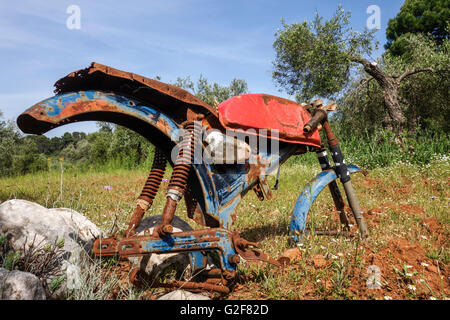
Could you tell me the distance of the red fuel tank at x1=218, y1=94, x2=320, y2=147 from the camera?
2408 mm

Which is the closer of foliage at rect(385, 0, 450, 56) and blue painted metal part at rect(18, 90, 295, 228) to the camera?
blue painted metal part at rect(18, 90, 295, 228)

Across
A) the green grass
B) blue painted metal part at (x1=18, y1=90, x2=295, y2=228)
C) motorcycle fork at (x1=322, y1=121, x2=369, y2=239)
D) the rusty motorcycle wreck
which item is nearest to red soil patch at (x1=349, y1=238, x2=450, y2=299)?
the green grass

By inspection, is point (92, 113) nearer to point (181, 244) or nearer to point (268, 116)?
point (181, 244)

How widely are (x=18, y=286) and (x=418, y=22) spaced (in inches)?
1226

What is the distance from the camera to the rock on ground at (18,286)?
1607 mm

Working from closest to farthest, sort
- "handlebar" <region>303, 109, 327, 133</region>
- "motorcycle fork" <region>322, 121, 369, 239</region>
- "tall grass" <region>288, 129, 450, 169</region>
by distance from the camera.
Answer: "handlebar" <region>303, 109, 327, 133</region> → "motorcycle fork" <region>322, 121, 369, 239</region> → "tall grass" <region>288, 129, 450, 169</region>

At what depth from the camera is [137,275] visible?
2383 mm

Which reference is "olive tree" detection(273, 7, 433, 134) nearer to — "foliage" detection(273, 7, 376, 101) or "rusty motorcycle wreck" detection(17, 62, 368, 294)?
"foliage" detection(273, 7, 376, 101)

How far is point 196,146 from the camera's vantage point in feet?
7.30

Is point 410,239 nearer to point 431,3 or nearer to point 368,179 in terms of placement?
point 368,179

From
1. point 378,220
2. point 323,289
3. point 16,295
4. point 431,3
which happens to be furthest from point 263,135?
point 431,3

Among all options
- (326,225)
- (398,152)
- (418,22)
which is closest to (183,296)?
(326,225)

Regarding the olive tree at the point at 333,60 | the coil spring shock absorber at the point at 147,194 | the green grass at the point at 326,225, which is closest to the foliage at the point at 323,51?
the olive tree at the point at 333,60
